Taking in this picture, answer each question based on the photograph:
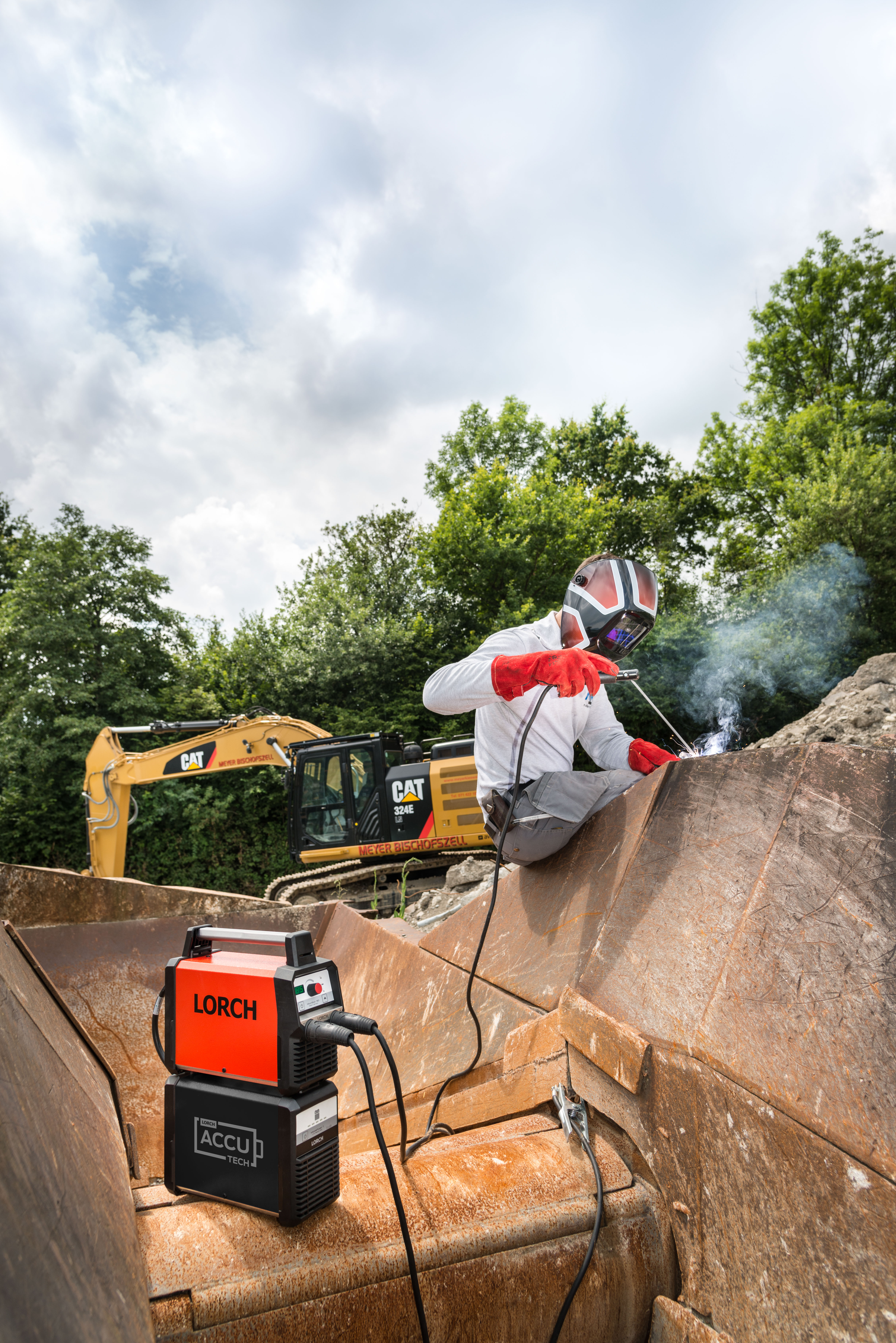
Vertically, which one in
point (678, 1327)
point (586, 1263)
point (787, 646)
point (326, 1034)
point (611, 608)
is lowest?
point (678, 1327)

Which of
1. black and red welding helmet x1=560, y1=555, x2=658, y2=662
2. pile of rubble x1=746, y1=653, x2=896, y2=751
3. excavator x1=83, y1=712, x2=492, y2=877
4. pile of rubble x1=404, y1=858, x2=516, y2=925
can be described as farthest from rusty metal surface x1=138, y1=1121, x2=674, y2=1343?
excavator x1=83, y1=712, x2=492, y2=877

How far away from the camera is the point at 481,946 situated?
2129 mm

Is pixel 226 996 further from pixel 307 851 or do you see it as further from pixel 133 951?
pixel 307 851

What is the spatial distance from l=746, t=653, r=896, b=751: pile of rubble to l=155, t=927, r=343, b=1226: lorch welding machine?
5338 mm

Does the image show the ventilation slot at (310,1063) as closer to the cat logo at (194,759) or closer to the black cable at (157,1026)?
the black cable at (157,1026)

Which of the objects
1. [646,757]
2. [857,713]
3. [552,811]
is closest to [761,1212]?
[552,811]

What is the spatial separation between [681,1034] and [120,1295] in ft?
3.01

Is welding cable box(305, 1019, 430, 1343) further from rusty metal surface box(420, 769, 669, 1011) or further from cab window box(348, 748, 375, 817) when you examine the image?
cab window box(348, 748, 375, 817)

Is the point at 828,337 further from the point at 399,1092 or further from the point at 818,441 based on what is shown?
the point at 399,1092

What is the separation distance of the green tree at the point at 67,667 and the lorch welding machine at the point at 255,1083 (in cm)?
1340

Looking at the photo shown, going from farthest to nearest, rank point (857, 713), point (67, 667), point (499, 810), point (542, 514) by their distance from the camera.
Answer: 1. point (542, 514)
2. point (67, 667)
3. point (857, 713)
4. point (499, 810)

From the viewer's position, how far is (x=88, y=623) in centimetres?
1492

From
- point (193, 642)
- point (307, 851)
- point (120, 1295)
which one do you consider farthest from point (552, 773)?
point (193, 642)

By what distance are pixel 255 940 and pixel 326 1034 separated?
28 cm
